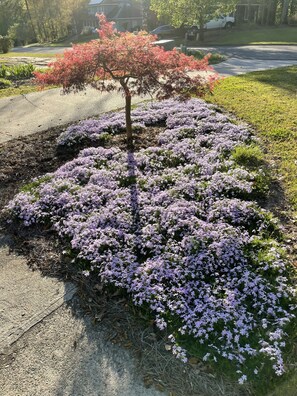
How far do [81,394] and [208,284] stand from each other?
4.64ft

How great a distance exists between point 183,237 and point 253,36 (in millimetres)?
30404

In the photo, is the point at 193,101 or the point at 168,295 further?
the point at 193,101

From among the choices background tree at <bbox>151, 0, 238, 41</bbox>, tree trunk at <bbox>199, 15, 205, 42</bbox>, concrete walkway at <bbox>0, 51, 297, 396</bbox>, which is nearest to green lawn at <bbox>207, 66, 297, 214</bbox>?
concrete walkway at <bbox>0, 51, 297, 396</bbox>

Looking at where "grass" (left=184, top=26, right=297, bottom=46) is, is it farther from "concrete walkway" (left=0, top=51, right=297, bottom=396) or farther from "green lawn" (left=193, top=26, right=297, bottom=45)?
"concrete walkway" (left=0, top=51, right=297, bottom=396)

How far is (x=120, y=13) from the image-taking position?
55.0m

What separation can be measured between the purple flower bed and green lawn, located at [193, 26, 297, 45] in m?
23.8

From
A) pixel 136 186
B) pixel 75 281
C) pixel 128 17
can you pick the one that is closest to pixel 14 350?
pixel 75 281

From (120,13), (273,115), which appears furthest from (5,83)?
(120,13)

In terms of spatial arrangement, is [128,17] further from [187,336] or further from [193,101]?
[187,336]

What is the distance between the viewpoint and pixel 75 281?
3.52 meters

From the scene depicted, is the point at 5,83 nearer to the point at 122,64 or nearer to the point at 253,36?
the point at 122,64

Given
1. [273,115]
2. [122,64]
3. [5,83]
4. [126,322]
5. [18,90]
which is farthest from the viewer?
[5,83]

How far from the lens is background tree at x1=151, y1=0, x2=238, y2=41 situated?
24286 millimetres

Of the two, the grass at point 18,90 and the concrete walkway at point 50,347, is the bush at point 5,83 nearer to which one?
the grass at point 18,90
